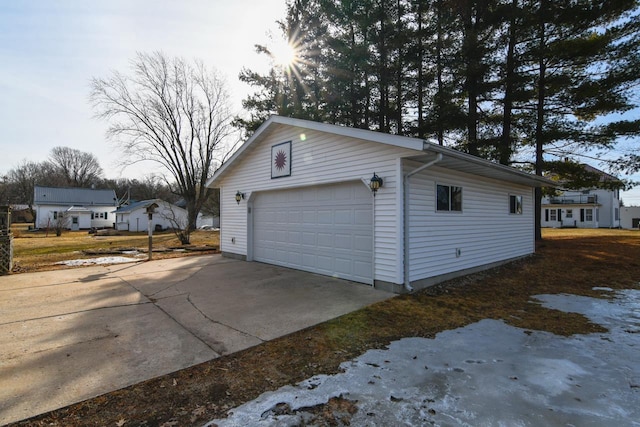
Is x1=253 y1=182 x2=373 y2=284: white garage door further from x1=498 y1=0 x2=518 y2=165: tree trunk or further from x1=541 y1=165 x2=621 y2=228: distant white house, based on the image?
x1=541 y1=165 x2=621 y2=228: distant white house

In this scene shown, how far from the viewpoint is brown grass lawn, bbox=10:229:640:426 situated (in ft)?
8.13

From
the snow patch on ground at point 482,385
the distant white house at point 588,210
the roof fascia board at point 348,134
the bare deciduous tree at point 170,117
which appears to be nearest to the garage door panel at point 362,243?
the roof fascia board at point 348,134

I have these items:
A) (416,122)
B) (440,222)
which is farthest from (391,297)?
Answer: (416,122)

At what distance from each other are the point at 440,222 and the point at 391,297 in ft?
7.55

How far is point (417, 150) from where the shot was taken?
5.48 meters

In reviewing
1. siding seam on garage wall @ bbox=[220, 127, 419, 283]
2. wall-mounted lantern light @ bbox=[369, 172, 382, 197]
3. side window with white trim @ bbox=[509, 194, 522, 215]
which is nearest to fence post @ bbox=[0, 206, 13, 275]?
siding seam on garage wall @ bbox=[220, 127, 419, 283]

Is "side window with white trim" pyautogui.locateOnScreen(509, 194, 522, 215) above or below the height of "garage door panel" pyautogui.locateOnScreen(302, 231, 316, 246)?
above

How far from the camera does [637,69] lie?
11.0 m

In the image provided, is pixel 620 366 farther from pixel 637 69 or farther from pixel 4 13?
pixel 637 69

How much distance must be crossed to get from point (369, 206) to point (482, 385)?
4327 millimetres

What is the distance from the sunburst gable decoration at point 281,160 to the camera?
8.56 metres

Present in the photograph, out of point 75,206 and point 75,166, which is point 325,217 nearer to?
point 75,206

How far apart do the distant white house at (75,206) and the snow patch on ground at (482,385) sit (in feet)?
124

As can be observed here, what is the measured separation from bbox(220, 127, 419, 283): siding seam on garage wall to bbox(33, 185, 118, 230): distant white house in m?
30.1
